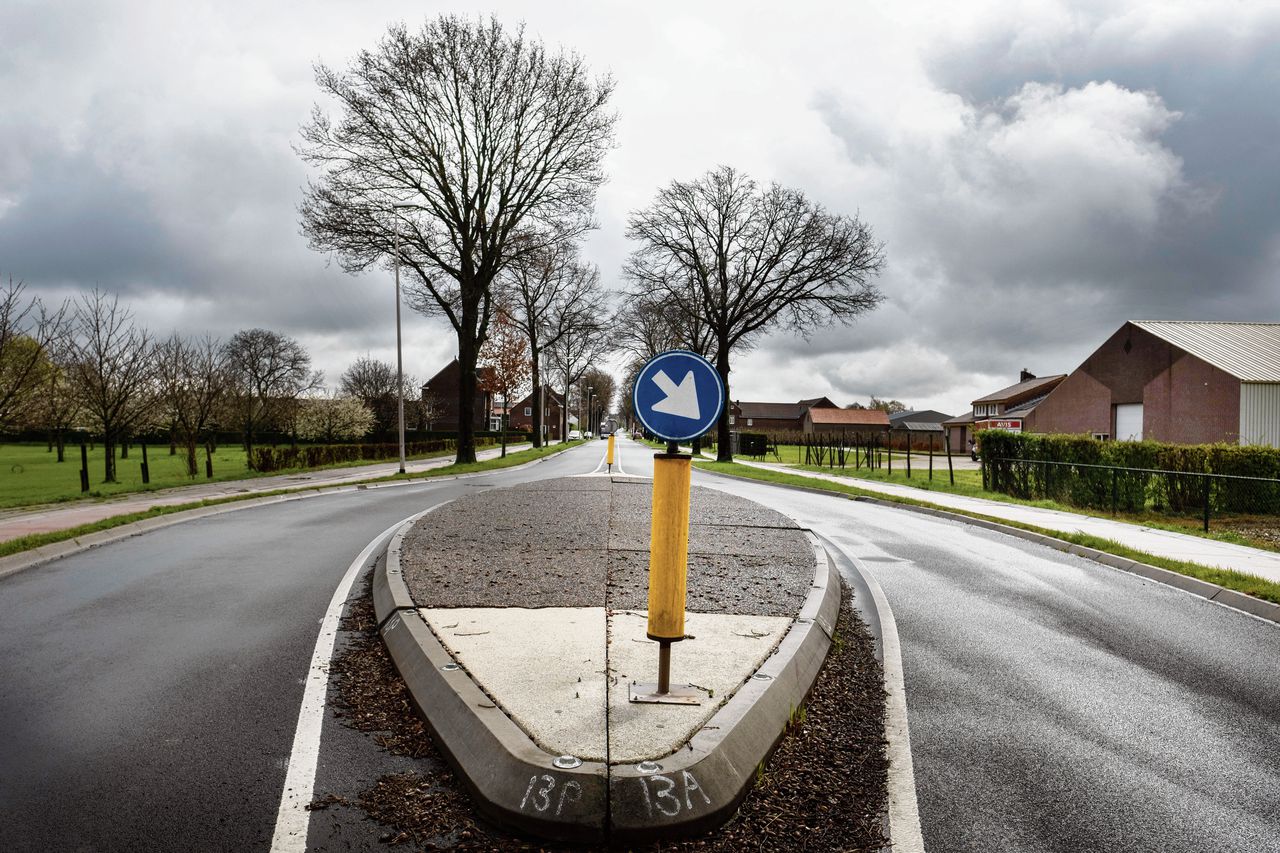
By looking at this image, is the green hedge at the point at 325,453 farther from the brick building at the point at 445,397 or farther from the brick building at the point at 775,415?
the brick building at the point at 775,415

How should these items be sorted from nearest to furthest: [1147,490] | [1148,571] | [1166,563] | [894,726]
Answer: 1. [894,726]
2. [1148,571]
3. [1166,563]
4. [1147,490]

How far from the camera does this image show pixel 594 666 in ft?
15.4

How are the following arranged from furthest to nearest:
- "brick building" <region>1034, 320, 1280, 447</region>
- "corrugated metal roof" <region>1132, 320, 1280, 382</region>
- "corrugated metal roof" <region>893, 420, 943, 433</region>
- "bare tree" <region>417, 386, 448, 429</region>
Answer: "corrugated metal roof" <region>893, 420, 943, 433</region>
"bare tree" <region>417, 386, 448, 429</region>
"corrugated metal roof" <region>1132, 320, 1280, 382</region>
"brick building" <region>1034, 320, 1280, 447</region>

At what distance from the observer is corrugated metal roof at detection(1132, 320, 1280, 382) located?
32.0 meters

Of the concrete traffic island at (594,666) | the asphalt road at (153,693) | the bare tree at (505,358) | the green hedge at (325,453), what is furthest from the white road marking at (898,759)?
the bare tree at (505,358)

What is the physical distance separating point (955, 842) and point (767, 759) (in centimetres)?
94

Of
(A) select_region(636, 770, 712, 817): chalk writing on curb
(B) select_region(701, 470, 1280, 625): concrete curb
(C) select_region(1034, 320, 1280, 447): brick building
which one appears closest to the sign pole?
(A) select_region(636, 770, 712, 817): chalk writing on curb

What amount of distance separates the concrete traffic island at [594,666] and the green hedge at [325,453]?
71.9ft

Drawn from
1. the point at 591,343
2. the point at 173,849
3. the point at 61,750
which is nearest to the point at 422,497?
the point at 61,750

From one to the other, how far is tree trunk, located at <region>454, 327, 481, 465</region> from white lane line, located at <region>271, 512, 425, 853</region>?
79.0 feet

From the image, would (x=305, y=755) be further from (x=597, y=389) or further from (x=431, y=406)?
(x=597, y=389)

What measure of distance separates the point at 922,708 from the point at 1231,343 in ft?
132

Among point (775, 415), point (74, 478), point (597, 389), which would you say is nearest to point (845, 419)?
point (775, 415)

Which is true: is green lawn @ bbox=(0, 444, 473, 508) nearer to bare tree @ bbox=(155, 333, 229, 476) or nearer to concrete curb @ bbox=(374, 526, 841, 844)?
bare tree @ bbox=(155, 333, 229, 476)
